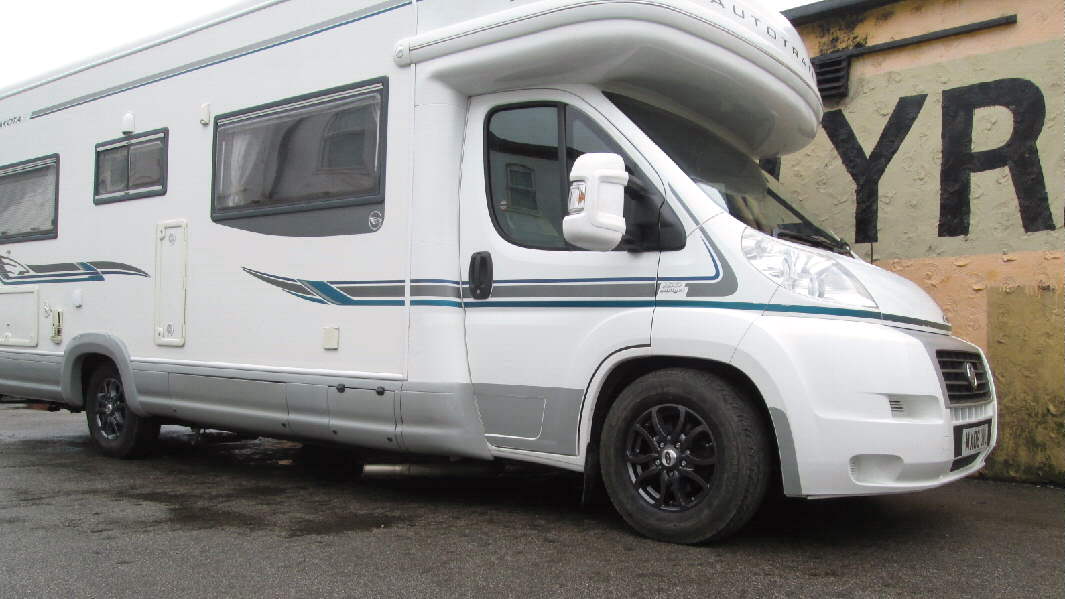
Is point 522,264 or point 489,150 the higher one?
point 489,150

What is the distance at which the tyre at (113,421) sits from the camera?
22.5ft

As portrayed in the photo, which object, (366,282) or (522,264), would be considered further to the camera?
(366,282)

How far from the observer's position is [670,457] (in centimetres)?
421

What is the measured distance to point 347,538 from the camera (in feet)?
14.5

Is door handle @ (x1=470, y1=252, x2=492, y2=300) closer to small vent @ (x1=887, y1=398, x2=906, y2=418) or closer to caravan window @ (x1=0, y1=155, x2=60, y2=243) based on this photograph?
small vent @ (x1=887, y1=398, x2=906, y2=418)

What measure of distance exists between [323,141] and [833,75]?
4117 mm

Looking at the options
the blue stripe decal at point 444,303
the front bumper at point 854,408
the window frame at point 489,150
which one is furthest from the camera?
the blue stripe decal at point 444,303

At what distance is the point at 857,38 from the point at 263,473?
561 centimetres

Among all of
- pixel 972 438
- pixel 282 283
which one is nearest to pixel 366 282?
pixel 282 283

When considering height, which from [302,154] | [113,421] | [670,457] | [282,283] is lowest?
[113,421]

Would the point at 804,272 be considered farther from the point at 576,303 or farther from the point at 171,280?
the point at 171,280

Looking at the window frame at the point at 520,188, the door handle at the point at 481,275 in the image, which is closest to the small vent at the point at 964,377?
the window frame at the point at 520,188

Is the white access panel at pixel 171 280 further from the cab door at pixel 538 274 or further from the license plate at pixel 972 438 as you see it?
the license plate at pixel 972 438

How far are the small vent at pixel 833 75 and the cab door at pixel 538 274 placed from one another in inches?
133
